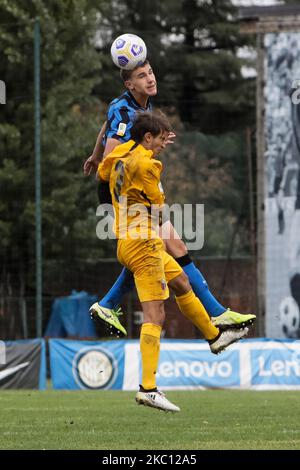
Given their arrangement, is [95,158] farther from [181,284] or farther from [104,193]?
[181,284]

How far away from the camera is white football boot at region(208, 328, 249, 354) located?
391 inches

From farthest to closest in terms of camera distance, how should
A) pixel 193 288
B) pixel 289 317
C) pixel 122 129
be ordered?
pixel 289 317 → pixel 193 288 → pixel 122 129

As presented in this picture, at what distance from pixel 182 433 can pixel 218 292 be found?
1694cm

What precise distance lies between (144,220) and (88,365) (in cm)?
1130

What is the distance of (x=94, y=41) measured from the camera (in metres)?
32.7

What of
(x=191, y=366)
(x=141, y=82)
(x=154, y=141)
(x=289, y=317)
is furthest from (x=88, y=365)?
(x=154, y=141)

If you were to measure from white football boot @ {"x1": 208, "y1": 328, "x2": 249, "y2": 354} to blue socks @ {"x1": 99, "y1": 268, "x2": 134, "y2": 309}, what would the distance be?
0.87m

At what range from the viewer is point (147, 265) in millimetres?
9523

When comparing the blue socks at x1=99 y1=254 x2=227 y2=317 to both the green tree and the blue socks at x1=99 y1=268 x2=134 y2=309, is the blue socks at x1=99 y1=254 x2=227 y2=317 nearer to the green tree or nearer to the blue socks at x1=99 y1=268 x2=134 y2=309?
the blue socks at x1=99 y1=268 x2=134 y2=309

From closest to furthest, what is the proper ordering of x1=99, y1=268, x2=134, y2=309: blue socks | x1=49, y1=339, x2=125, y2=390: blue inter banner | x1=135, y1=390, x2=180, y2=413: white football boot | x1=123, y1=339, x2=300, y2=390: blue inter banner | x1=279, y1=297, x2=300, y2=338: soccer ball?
x1=135, y1=390, x2=180, y2=413: white football boot, x1=99, y1=268, x2=134, y2=309: blue socks, x1=123, y1=339, x2=300, y2=390: blue inter banner, x1=49, y1=339, x2=125, y2=390: blue inter banner, x1=279, y1=297, x2=300, y2=338: soccer ball

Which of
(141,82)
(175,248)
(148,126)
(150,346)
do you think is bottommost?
(150,346)

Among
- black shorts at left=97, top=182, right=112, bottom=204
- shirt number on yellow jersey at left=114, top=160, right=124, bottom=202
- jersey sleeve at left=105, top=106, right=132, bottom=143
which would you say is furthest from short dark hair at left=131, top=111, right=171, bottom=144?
black shorts at left=97, top=182, right=112, bottom=204

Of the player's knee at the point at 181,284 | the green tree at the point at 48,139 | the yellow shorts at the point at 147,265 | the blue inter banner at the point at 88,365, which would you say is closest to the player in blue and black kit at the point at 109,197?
the player's knee at the point at 181,284
